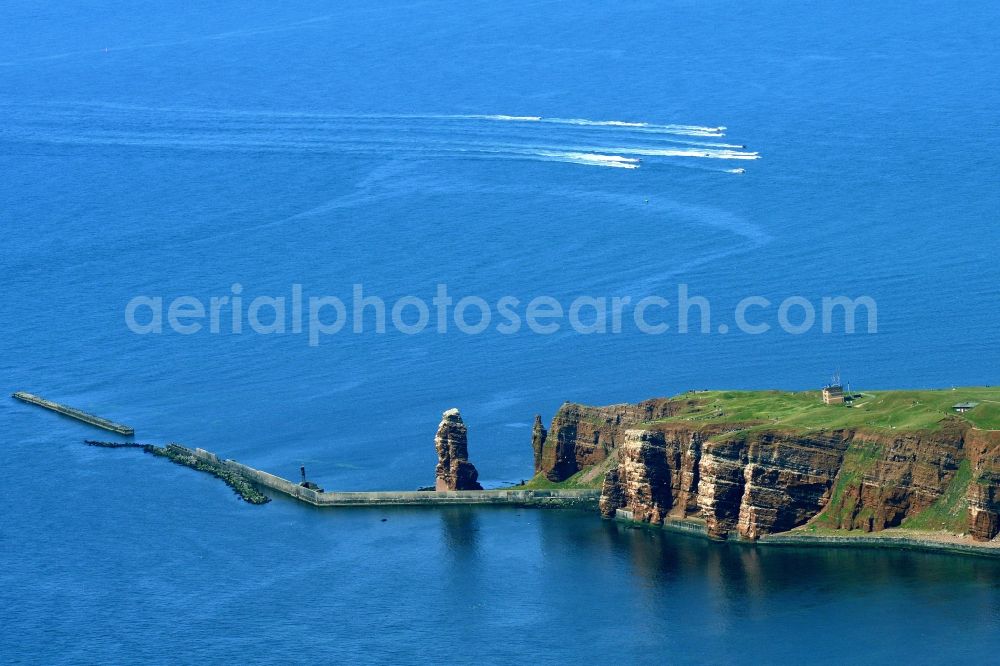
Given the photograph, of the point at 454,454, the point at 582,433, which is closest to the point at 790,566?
the point at 582,433

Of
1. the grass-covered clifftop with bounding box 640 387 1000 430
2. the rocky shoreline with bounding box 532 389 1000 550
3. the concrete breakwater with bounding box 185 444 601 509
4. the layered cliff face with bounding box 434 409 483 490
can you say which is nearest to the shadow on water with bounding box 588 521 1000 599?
the rocky shoreline with bounding box 532 389 1000 550

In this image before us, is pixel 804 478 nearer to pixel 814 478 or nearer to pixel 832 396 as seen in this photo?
pixel 814 478

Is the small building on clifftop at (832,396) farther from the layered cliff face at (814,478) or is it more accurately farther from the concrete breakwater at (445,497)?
the concrete breakwater at (445,497)

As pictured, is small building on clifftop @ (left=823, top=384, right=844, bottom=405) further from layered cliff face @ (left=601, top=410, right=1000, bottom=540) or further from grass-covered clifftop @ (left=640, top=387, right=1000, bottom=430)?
layered cliff face @ (left=601, top=410, right=1000, bottom=540)

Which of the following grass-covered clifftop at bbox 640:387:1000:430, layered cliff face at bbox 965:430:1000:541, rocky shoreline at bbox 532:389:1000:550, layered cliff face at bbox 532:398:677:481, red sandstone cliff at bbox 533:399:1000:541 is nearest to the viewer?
layered cliff face at bbox 965:430:1000:541

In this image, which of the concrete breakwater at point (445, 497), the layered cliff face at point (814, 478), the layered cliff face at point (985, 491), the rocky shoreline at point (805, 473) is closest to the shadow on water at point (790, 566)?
the rocky shoreline at point (805, 473)

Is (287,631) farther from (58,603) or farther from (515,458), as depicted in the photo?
(515,458)

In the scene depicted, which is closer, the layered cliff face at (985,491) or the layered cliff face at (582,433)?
the layered cliff face at (985,491)
